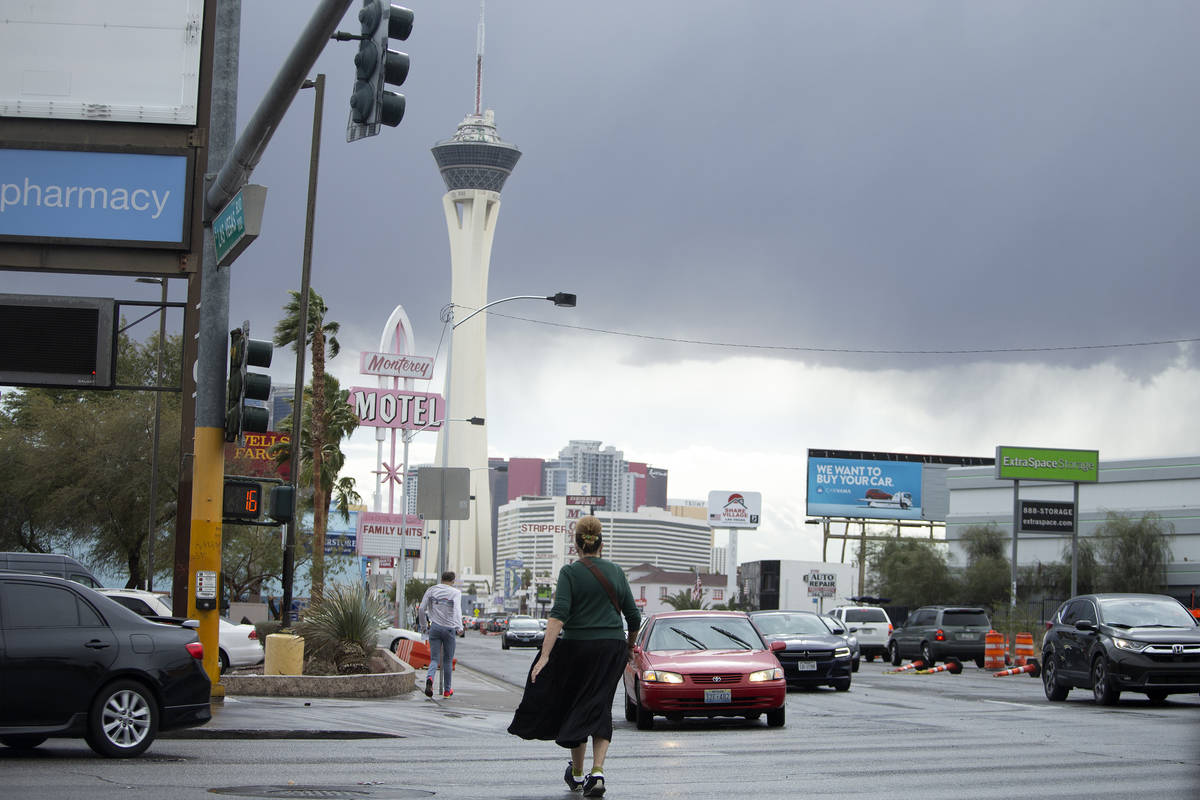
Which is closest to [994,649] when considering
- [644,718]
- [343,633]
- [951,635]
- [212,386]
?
[951,635]

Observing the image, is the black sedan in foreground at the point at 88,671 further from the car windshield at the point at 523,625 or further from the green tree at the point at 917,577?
the green tree at the point at 917,577

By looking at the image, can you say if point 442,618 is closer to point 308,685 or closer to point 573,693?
point 308,685

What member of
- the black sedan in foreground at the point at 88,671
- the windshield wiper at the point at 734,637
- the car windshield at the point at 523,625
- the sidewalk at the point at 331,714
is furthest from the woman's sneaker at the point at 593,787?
the car windshield at the point at 523,625

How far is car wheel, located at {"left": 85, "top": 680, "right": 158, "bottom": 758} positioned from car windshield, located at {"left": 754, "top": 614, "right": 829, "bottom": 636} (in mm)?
15957

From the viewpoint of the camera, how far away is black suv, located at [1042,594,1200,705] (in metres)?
19.7

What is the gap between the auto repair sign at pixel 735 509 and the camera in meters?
132

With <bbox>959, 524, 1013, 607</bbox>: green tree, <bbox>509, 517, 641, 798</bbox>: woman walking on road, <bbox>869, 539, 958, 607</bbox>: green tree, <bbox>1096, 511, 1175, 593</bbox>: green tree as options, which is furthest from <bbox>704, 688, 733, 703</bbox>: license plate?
<bbox>869, 539, 958, 607</bbox>: green tree

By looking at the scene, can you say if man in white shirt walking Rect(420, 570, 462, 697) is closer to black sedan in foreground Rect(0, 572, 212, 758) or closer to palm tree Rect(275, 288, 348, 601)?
black sedan in foreground Rect(0, 572, 212, 758)

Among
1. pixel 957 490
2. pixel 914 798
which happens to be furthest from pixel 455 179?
pixel 914 798

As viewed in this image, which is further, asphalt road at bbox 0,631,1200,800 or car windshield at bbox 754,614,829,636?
car windshield at bbox 754,614,829,636

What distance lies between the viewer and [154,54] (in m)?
20.6

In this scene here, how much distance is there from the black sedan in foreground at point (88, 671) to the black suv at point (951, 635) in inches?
1199

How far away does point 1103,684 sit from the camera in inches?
798

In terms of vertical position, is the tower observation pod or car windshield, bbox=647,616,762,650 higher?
the tower observation pod
